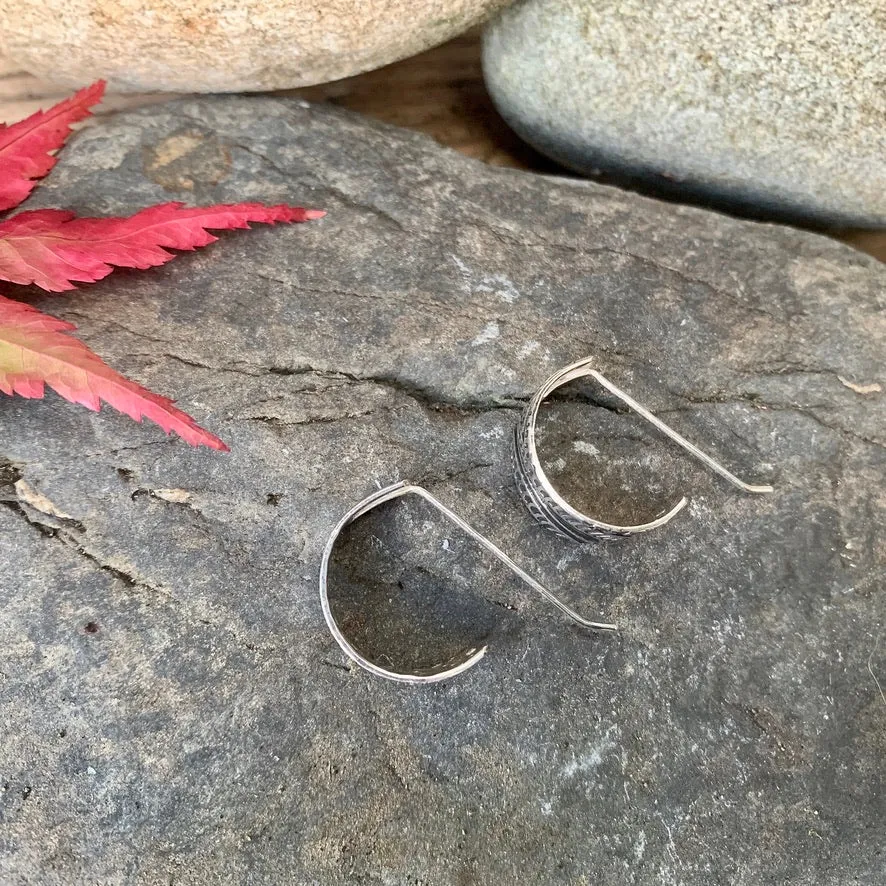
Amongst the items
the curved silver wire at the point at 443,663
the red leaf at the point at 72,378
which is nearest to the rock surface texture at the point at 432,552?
the curved silver wire at the point at 443,663

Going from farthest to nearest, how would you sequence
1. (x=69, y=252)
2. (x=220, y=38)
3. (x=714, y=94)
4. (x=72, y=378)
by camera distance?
1. (x=714, y=94)
2. (x=220, y=38)
3. (x=69, y=252)
4. (x=72, y=378)

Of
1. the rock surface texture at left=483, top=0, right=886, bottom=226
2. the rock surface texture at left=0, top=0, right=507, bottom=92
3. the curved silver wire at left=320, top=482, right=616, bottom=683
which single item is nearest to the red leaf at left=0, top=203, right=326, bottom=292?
the rock surface texture at left=0, top=0, right=507, bottom=92

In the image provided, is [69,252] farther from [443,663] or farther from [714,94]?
[714,94]

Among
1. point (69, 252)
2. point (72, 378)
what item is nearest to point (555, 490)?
point (72, 378)

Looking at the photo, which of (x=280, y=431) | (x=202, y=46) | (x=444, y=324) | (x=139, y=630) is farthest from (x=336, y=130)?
(x=139, y=630)

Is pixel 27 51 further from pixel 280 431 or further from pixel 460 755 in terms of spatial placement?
pixel 460 755

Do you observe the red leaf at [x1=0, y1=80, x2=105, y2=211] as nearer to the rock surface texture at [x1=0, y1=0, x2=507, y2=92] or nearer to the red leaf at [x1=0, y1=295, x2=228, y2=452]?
the rock surface texture at [x1=0, y1=0, x2=507, y2=92]
